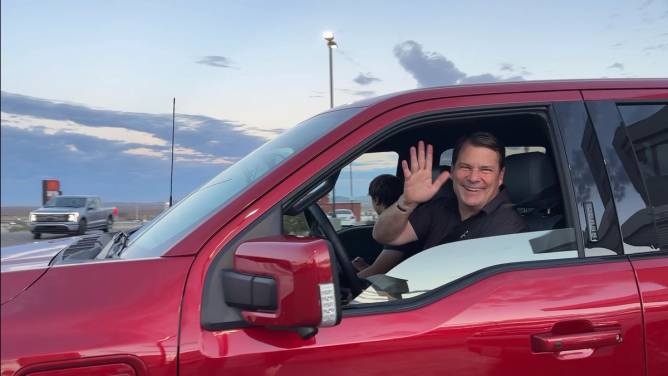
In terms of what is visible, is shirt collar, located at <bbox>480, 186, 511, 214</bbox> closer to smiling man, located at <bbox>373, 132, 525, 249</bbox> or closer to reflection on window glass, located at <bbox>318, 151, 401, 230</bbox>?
smiling man, located at <bbox>373, 132, 525, 249</bbox>

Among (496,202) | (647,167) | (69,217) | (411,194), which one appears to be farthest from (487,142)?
(69,217)

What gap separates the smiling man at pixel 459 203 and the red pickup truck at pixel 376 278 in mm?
197

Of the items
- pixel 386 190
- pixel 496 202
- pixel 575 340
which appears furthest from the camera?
pixel 386 190

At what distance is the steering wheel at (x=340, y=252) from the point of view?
1.99 meters

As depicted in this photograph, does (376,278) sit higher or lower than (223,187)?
lower

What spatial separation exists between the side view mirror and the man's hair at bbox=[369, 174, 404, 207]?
6.17 feet

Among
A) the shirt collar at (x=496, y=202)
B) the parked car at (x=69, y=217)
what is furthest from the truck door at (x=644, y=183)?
the parked car at (x=69, y=217)

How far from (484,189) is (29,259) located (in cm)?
176

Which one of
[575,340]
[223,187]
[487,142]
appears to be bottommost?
[575,340]

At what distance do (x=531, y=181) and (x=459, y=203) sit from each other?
1.06ft

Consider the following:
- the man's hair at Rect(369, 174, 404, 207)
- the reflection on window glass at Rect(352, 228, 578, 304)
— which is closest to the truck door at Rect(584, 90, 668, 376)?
the reflection on window glass at Rect(352, 228, 578, 304)

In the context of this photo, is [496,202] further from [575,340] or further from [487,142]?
[575,340]

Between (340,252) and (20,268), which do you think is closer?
(20,268)

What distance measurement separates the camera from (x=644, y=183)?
1.87 metres
